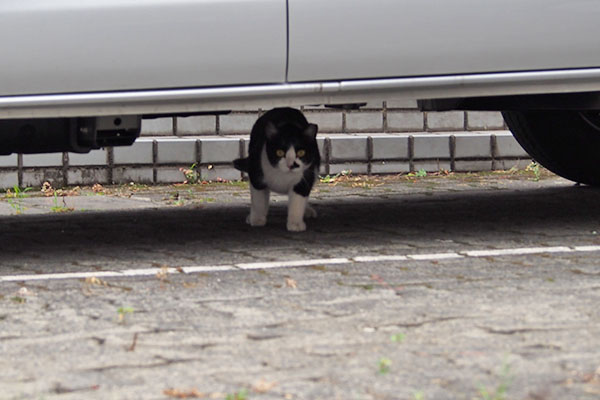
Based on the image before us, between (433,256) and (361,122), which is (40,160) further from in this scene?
(433,256)

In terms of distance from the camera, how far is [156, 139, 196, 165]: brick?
7.34 metres

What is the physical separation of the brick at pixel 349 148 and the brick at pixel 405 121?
0.92 feet

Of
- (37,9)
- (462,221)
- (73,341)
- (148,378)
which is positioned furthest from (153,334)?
(462,221)

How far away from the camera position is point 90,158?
7262 millimetres

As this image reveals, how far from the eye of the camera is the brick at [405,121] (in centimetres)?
783

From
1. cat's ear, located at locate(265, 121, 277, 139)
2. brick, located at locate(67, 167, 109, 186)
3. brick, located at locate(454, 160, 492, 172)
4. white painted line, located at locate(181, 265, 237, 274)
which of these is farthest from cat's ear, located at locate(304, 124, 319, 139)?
brick, located at locate(454, 160, 492, 172)

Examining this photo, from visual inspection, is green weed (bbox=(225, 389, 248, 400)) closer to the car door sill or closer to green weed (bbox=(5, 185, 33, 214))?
the car door sill

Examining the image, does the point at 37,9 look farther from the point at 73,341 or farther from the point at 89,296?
the point at 73,341

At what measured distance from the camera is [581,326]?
3.01 metres

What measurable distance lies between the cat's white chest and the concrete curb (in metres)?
2.48

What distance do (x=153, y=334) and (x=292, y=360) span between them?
0.48 m

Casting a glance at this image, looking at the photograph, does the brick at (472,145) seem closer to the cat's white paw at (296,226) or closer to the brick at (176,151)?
the brick at (176,151)

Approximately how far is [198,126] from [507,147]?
2296 mm

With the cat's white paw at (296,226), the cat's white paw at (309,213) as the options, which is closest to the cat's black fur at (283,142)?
the cat's white paw at (296,226)
